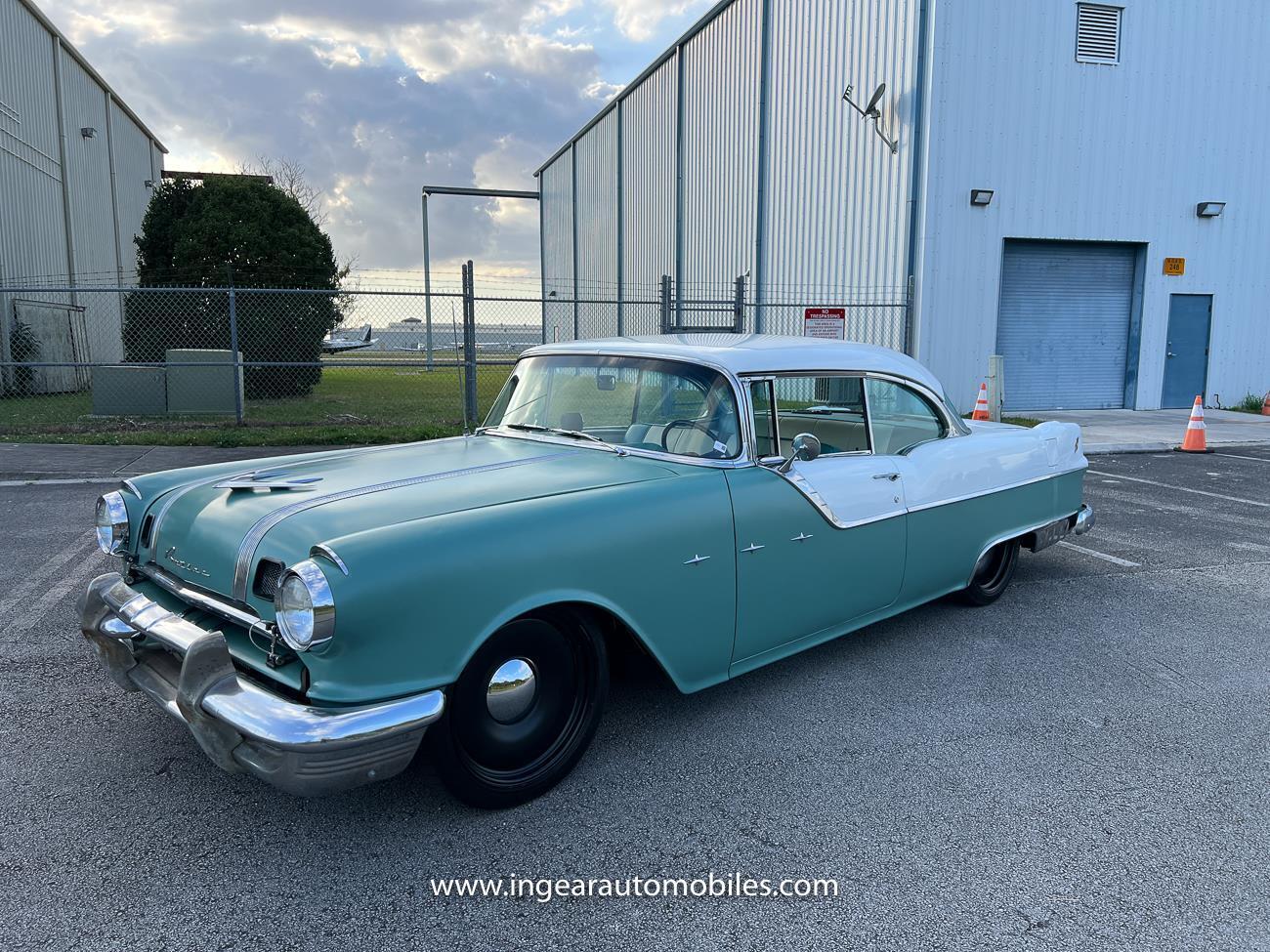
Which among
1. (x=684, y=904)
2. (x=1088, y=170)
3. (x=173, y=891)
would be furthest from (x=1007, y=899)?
(x=1088, y=170)

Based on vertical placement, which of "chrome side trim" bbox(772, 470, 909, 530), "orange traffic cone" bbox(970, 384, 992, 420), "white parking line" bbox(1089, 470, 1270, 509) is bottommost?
"white parking line" bbox(1089, 470, 1270, 509)

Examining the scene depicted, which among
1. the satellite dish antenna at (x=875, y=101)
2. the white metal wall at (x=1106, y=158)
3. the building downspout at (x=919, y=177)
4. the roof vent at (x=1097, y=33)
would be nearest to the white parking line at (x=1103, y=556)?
the building downspout at (x=919, y=177)

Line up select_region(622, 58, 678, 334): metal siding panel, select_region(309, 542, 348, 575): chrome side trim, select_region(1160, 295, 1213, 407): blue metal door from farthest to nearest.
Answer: select_region(622, 58, 678, 334): metal siding panel, select_region(1160, 295, 1213, 407): blue metal door, select_region(309, 542, 348, 575): chrome side trim

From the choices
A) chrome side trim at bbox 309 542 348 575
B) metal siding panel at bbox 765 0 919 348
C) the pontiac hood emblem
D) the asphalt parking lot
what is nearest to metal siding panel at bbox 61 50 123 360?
metal siding panel at bbox 765 0 919 348

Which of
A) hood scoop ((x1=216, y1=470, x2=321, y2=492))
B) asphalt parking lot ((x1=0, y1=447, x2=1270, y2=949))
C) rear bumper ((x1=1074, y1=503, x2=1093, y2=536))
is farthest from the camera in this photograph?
rear bumper ((x1=1074, y1=503, x2=1093, y2=536))

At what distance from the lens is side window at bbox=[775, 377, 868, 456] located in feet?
12.4

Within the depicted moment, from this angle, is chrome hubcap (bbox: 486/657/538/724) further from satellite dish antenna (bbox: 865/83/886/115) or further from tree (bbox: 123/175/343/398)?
tree (bbox: 123/175/343/398)

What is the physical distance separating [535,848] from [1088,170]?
1531 centimetres

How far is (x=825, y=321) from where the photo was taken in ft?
38.6

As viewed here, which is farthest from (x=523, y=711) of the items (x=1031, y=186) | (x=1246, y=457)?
(x=1031, y=186)

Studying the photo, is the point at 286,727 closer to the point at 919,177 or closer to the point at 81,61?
the point at 919,177

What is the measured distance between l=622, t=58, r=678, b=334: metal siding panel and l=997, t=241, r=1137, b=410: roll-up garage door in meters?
9.01

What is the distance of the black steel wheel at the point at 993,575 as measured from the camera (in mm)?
4730

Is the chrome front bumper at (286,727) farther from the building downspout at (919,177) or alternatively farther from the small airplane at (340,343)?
the building downspout at (919,177)
